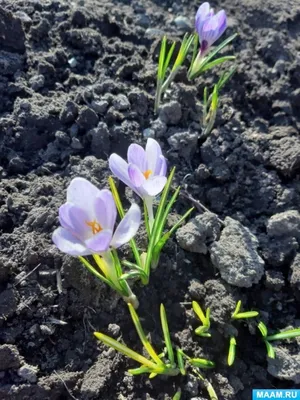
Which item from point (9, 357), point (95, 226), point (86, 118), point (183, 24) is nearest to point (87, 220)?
point (95, 226)

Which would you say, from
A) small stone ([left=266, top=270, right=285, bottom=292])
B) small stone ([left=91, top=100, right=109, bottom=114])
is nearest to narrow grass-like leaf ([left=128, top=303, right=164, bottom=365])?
small stone ([left=266, top=270, right=285, bottom=292])

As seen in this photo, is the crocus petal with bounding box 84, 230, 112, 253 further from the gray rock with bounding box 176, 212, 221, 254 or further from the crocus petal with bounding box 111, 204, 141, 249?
the gray rock with bounding box 176, 212, 221, 254

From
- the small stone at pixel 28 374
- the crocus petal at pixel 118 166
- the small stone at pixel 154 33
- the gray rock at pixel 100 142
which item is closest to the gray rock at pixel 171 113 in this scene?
the gray rock at pixel 100 142

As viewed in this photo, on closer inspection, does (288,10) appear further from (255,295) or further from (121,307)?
(121,307)

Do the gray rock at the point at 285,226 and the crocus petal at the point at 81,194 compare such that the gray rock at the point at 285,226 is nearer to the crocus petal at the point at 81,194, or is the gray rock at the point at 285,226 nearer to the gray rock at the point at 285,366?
the gray rock at the point at 285,366

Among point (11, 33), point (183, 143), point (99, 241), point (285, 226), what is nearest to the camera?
point (99, 241)

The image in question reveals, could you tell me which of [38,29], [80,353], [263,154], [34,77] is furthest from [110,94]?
[80,353]

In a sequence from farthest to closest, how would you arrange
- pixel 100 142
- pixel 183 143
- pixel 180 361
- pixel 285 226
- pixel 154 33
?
pixel 154 33 → pixel 183 143 → pixel 100 142 → pixel 285 226 → pixel 180 361

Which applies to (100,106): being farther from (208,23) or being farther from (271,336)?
(271,336)
